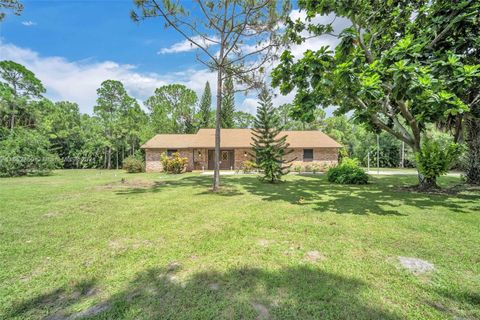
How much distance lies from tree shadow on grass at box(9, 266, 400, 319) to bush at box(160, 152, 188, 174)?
1688cm

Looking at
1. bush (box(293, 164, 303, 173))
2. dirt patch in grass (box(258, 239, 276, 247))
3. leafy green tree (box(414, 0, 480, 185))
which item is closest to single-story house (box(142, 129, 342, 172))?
bush (box(293, 164, 303, 173))

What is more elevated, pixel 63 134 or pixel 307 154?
pixel 63 134

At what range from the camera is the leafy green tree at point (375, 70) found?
593 cm

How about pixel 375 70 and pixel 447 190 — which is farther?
pixel 447 190

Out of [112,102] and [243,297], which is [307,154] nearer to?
[243,297]

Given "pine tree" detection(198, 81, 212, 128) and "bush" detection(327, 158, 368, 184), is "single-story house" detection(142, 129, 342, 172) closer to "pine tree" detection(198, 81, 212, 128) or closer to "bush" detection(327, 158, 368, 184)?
"bush" detection(327, 158, 368, 184)

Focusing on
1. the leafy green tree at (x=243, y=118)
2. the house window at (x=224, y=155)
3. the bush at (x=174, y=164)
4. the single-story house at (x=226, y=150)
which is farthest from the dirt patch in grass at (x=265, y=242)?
the leafy green tree at (x=243, y=118)

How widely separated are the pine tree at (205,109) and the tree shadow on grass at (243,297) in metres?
31.3

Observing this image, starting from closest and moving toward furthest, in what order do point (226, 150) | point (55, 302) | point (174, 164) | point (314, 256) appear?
1. point (55, 302)
2. point (314, 256)
3. point (174, 164)
4. point (226, 150)

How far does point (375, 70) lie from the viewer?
6.62m

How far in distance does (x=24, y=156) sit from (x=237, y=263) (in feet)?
69.6

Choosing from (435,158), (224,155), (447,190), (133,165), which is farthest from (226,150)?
(447,190)

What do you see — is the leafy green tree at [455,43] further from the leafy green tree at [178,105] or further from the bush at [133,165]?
the leafy green tree at [178,105]

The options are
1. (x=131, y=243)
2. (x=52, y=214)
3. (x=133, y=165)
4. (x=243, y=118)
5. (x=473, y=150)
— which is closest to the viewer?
(x=131, y=243)
